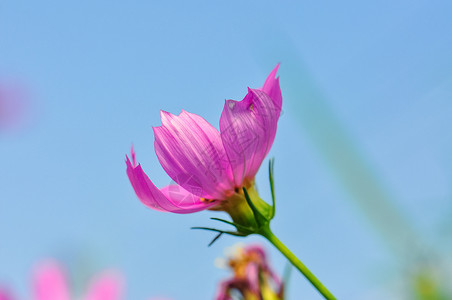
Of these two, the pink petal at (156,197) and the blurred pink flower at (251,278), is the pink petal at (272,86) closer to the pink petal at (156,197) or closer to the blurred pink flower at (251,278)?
the pink petal at (156,197)

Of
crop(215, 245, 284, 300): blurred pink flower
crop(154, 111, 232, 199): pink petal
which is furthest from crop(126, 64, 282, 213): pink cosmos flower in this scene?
crop(215, 245, 284, 300): blurred pink flower

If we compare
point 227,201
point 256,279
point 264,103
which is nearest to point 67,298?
point 256,279

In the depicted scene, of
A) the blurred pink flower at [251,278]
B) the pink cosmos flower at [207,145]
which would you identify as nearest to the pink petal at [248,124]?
the pink cosmos flower at [207,145]

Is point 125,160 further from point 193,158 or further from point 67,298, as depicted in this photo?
point 67,298

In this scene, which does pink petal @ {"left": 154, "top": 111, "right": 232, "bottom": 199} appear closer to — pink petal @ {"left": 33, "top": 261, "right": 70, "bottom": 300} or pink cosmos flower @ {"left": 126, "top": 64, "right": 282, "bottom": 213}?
pink cosmos flower @ {"left": 126, "top": 64, "right": 282, "bottom": 213}

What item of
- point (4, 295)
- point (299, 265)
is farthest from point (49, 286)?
point (299, 265)
